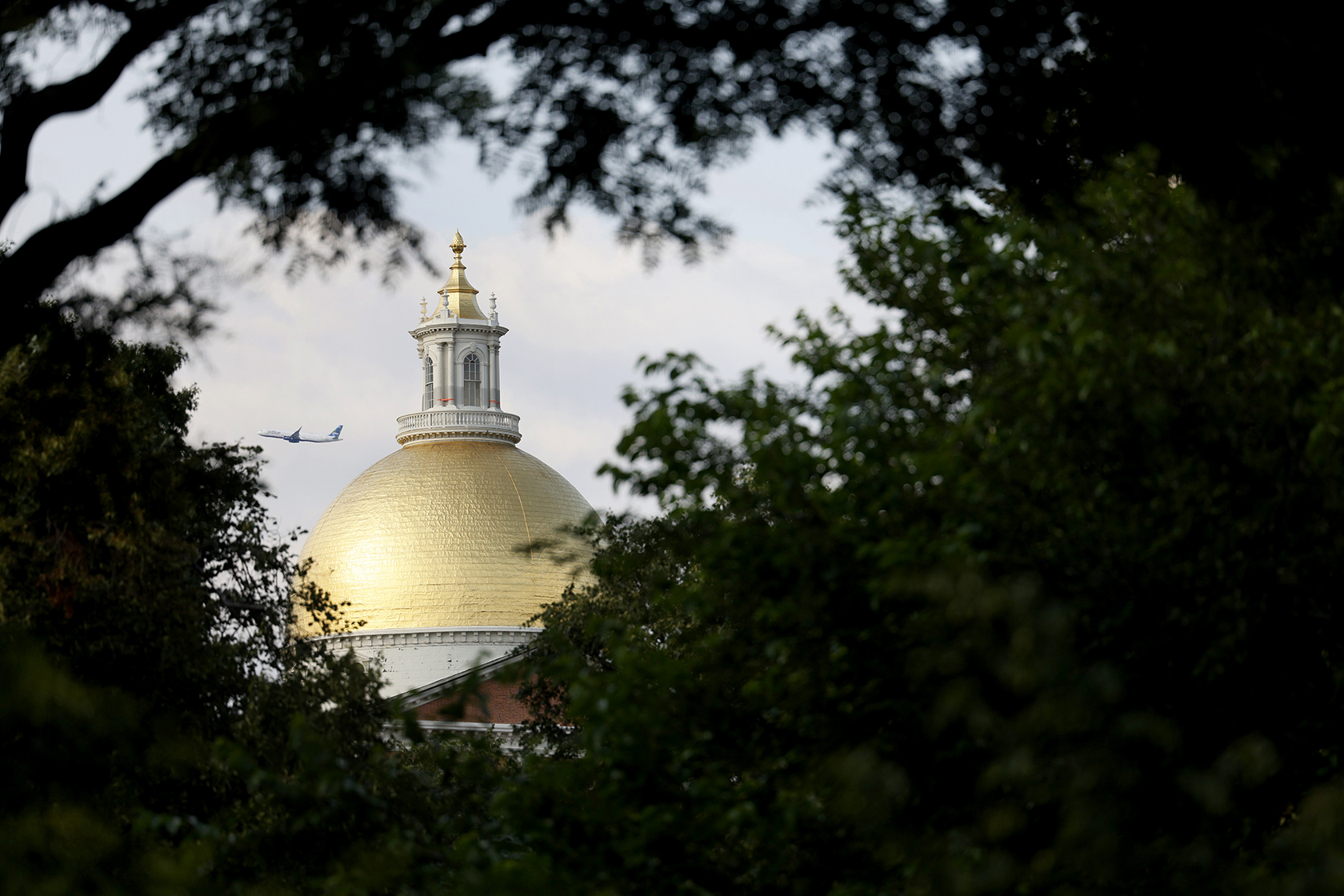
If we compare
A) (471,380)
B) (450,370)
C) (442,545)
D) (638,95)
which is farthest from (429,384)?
(638,95)

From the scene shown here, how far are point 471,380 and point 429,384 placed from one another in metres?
2.22

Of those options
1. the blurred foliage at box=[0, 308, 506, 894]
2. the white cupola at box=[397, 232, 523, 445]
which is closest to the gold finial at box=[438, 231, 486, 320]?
the white cupola at box=[397, 232, 523, 445]

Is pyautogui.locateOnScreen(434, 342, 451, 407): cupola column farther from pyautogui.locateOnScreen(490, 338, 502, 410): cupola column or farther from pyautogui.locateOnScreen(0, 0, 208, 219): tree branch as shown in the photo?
pyautogui.locateOnScreen(0, 0, 208, 219): tree branch

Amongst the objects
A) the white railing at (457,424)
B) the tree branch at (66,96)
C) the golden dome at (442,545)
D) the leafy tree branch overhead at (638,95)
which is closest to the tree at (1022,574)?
the leafy tree branch overhead at (638,95)

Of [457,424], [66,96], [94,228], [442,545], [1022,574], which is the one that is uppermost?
[457,424]

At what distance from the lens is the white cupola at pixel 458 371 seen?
78.5 meters

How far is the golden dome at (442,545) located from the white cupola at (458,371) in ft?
12.5

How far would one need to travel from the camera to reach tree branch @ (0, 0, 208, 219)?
7262 millimetres

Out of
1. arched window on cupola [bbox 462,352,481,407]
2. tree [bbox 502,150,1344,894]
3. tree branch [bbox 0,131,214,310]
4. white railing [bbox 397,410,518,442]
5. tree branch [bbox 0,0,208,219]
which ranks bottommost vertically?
tree [bbox 502,150,1344,894]

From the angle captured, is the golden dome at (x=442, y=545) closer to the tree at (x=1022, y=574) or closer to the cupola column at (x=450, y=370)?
the cupola column at (x=450, y=370)

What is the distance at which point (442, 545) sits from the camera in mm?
71500

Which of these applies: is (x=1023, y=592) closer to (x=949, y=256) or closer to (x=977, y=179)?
(x=977, y=179)

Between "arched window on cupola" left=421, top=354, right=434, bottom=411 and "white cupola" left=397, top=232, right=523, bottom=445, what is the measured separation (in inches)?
1.6

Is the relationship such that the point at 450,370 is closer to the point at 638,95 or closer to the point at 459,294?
the point at 459,294
